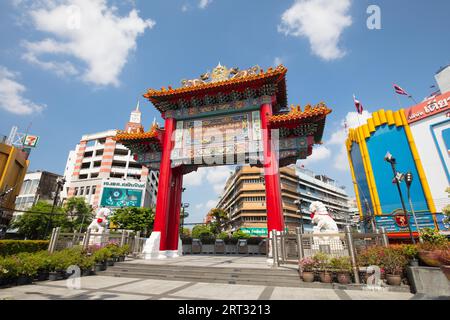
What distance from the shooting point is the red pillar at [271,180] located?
1098cm

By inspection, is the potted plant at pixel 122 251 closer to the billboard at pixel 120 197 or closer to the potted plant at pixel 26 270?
the potted plant at pixel 26 270

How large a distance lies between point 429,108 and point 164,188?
93.3ft

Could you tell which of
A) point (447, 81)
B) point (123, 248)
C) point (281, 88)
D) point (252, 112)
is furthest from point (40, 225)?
point (447, 81)

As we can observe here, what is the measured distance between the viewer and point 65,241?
10.0m

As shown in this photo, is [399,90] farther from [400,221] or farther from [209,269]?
[209,269]

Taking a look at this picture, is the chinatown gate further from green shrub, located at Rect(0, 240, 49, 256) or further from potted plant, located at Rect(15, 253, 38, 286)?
green shrub, located at Rect(0, 240, 49, 256)

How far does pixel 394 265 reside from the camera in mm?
6379

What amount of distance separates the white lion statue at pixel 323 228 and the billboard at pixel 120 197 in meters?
37.7

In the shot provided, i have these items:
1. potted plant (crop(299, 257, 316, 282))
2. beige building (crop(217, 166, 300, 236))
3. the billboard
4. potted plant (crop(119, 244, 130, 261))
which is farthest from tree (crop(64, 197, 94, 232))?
potted plant (crop(299, 257, 316, 282))

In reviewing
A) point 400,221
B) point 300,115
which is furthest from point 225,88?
point 400,221

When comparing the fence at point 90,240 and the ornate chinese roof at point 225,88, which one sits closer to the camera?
the fence at point 90,240

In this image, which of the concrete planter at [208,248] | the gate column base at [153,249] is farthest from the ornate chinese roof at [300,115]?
the concrete planter at [208,248]

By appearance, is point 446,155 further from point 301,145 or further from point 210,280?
point 210,280
